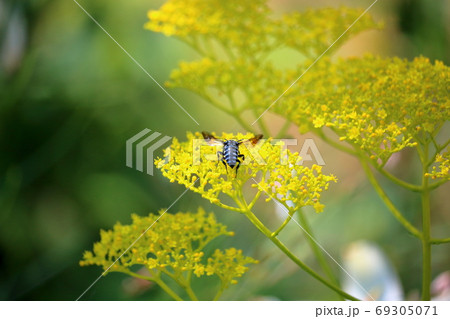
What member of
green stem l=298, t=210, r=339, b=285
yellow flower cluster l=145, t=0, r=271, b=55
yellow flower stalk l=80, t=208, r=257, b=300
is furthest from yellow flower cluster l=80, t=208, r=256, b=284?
yellow flower cluster l=145, t=0, r=271, b=55

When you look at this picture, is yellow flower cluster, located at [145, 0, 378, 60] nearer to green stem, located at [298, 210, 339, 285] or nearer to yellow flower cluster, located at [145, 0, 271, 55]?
yellow flower cluster, located at [145, 0, 271, 55]

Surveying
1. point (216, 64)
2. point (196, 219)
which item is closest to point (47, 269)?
point (196, 219)

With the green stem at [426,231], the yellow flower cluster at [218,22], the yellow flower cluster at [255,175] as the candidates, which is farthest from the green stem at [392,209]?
the yellow flower cluster at [218,22]

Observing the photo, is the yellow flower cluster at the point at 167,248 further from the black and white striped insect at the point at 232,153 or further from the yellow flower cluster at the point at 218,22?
the yellow flower cluster at the point at 218,22

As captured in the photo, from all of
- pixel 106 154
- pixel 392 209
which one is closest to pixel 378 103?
pixel 392 209

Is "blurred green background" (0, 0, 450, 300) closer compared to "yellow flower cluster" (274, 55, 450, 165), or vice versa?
"yellow flower cluster" (274, 55, 450, 165)

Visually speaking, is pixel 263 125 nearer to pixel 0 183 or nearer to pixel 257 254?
pixel 257 254
